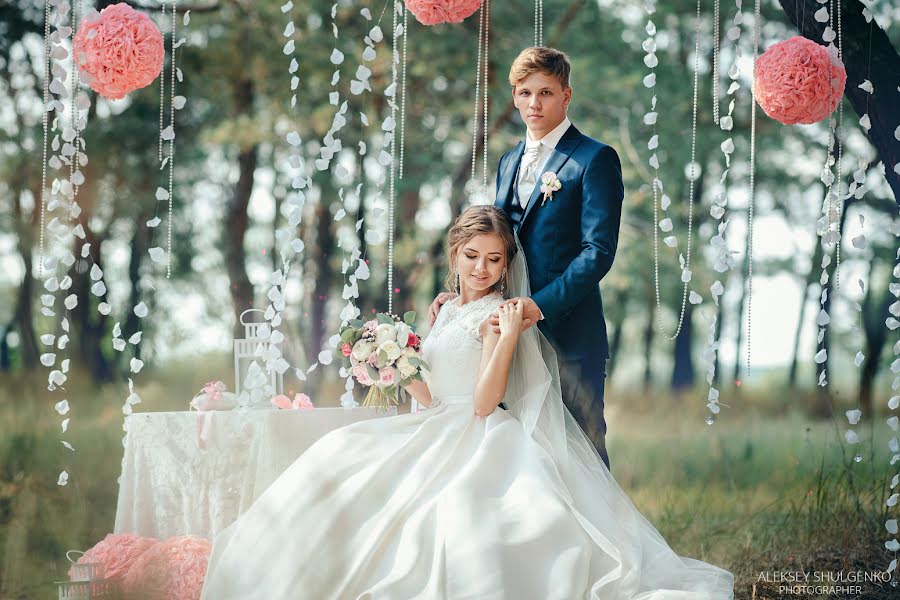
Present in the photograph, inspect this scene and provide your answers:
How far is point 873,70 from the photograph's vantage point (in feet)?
13.9

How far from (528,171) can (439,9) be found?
2.87 feet

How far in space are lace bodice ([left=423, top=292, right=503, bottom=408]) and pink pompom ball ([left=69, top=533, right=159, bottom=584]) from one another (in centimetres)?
138

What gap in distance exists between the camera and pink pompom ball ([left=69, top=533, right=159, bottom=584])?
3684 millimetres

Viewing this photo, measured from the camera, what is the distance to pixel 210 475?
13.4 ft

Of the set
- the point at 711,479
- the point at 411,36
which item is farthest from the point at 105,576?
the point at 411,36

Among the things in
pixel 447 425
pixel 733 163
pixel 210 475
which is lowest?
pixel 210 475

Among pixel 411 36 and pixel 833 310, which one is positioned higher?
pixel 411 36

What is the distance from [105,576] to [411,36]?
20.2ft

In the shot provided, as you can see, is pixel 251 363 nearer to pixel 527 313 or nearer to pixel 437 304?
pixel 437 304

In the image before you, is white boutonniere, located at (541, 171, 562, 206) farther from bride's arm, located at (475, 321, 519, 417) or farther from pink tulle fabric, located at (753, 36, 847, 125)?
pink tulle fabric, located at (753, 36, 847, 125)

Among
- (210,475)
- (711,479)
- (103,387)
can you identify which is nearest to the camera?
(210,475)

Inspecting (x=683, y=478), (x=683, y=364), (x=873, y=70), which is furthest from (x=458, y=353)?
(x=683, y=364)

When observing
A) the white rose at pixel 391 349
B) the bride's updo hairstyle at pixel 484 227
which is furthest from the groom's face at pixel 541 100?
the white rose at pixel 391 349

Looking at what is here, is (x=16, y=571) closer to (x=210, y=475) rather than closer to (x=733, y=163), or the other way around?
(x=210, y=475)
